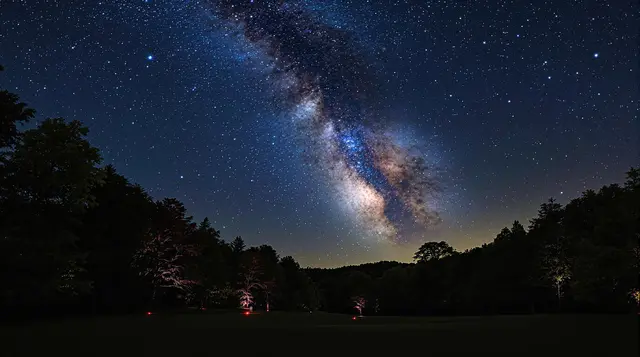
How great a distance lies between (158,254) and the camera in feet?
169

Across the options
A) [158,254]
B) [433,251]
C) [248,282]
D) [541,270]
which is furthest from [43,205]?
[433,251]

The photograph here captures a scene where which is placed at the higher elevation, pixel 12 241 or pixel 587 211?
pixel 587 211

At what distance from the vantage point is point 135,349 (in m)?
12.8

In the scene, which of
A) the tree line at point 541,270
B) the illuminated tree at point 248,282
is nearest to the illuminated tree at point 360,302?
the tree line at point 541,270

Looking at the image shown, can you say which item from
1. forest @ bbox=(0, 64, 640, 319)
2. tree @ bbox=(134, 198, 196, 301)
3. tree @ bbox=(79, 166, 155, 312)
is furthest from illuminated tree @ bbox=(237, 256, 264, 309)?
tree @ bbox=(79, 166, 155, 312)

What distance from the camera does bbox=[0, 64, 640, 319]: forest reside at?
26.6 meters

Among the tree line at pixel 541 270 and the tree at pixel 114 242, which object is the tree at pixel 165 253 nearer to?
the tree at pixel 114 242

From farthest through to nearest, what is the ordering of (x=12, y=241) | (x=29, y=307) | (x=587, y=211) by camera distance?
(x=587, y=211)
(x=29, y=307)
(x=12, y=241)

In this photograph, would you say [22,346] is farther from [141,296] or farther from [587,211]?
[587,211]

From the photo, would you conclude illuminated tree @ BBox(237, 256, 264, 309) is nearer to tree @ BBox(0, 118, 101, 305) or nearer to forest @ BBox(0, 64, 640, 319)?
forest @ BBox(0, 64, 640, 319)

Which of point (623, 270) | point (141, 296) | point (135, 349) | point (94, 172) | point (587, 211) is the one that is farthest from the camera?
point (587, 211)

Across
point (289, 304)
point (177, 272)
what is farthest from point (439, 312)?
point (177, 272)

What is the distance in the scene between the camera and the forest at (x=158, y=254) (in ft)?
87.2

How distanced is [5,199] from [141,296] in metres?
25.6
